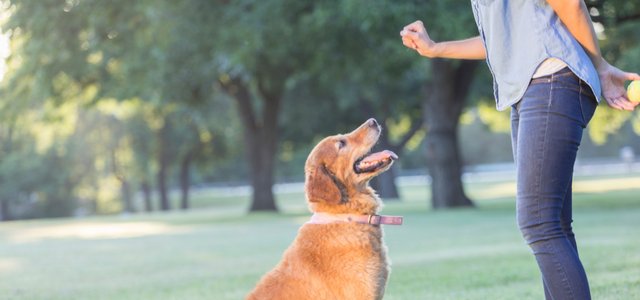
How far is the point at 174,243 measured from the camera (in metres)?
12.4

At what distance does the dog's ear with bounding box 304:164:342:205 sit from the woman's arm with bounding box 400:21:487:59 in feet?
3.16

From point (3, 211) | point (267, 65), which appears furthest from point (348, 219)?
point (3, 211)

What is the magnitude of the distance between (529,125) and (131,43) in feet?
55.4

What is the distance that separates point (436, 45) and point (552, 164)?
104 cm

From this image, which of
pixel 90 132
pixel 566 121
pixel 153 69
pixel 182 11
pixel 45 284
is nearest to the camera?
pixel 566 121

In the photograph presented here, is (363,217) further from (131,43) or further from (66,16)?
(131,43)

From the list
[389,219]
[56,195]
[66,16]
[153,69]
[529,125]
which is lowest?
[56,195]

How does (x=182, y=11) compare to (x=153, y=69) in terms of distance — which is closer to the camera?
(x=182, y=11)

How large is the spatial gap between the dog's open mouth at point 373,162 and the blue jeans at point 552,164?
3.61 ft

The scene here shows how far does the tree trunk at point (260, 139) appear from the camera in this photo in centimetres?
2300

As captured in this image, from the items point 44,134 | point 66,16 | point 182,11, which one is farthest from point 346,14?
point 44,134

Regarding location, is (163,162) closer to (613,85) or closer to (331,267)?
(331,267)

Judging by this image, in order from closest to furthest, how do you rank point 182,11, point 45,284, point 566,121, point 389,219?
1. point 566,121
2. point 389,219
3. point 45,284
4. point 182,11

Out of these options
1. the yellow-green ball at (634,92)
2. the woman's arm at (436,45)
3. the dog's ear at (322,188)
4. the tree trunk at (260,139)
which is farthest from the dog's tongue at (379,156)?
the tree trunk at (260,139)
